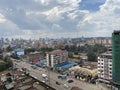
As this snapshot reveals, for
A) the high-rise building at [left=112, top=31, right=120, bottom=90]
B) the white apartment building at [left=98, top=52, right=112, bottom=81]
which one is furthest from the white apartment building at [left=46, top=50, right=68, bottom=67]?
the high-rise building at [left=112, top=31, right=120, bottom=90]

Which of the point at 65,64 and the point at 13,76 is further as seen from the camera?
the point at 65,64

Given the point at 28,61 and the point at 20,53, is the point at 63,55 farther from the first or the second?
the point at 20,53

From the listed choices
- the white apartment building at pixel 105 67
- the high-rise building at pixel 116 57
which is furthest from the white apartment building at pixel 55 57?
the high-rise building at pixel 116 57

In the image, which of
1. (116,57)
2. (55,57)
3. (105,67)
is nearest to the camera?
(116,57)

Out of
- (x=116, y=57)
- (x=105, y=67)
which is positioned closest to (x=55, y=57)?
(x=105, y=67)

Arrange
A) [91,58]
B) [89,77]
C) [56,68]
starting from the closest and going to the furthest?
[89,77], [56,68], [91,58]

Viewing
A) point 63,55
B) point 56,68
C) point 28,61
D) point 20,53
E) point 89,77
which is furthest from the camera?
point 20,53

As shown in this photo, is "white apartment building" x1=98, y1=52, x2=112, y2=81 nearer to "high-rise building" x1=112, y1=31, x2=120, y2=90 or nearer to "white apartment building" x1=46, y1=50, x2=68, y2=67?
"high-rise building" x1=112, y1=31, x2=120, y2=90

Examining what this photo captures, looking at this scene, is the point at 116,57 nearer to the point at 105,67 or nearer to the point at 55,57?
the point at 105,67

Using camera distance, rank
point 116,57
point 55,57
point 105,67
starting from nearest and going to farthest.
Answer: point 116,57
point 105,67
point 55,57

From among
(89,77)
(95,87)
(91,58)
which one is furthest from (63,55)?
(95,87)

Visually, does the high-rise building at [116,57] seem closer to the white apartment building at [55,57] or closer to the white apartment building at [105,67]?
the white apartment building at [105,67]
